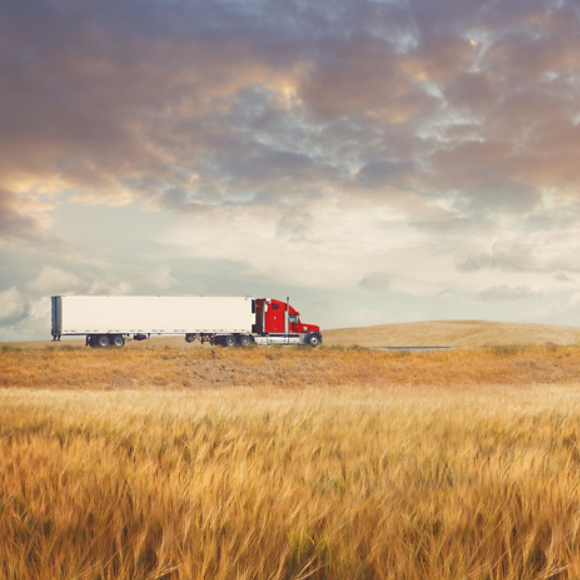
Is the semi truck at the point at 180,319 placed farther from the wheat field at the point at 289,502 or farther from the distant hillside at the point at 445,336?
the wheat field at the point at 289,502

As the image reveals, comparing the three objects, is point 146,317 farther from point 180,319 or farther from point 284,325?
point 284,325

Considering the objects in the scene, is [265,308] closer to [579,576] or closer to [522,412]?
[522,412]

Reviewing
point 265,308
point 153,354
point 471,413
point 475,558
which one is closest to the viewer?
point 475,558

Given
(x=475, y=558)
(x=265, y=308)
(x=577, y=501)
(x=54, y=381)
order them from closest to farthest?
(x=475, y=558) → (x=577, y=501) → (x=54, y=381) → (x=265, y=308)

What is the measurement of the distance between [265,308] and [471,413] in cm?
4233

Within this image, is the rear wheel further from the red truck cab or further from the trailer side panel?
the trailer side panel

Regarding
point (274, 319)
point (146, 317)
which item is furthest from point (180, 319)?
point (274, 319)

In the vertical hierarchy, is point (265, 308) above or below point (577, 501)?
above

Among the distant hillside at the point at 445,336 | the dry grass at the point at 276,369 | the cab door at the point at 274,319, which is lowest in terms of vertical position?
the dry grass at the point at 276,369

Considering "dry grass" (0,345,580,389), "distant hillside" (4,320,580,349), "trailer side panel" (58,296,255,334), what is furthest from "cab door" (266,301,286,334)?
"distant hillside" (4,320,580,349)

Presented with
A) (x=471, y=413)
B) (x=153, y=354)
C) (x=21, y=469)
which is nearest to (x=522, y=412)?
(x=471, y=413)

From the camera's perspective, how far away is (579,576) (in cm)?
255

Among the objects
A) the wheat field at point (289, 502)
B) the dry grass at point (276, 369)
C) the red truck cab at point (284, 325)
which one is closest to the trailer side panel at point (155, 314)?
the red truck cab at point (284, 325)

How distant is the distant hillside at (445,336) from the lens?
75.8m
